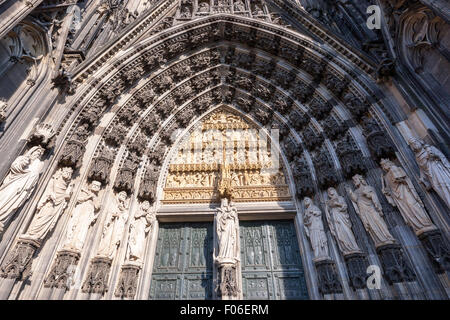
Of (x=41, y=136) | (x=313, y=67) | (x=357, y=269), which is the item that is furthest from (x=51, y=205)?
(x=313, y=67)

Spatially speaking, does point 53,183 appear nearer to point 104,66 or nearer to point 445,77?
point 104,66

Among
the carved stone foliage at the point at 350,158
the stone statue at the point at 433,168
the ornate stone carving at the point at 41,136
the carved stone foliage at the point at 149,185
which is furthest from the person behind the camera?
the carved stone foliage at the point at 149,185

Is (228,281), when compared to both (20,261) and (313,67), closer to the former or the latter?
Answer: (20,261)

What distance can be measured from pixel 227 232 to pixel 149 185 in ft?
7.55

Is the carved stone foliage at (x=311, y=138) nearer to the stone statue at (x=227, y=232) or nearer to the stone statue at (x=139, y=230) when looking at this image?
the stone statue at (x=227, y=232)

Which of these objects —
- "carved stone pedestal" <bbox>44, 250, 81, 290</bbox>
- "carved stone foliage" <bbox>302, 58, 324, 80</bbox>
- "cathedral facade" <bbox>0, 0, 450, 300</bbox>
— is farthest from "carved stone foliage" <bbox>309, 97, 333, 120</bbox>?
"carved stone pedestal" <bbox>44, 250, 81, 290</bbox>

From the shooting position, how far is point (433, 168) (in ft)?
13.3

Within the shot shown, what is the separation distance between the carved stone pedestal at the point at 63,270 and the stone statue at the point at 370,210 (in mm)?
5495

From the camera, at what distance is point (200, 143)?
7762 mm

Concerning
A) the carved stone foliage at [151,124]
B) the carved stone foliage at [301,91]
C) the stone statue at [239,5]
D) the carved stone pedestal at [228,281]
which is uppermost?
the stone statue at [239,5]

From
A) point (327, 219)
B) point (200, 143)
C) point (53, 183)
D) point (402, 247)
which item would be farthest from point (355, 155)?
point (53, 183)

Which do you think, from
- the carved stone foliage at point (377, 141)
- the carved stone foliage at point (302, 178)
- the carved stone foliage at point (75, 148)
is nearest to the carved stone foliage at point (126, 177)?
the carved stone foliage at point (75, 148)

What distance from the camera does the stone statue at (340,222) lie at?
466 cm

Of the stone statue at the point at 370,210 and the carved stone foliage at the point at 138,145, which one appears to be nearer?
the stone statue at the point at 370,210
